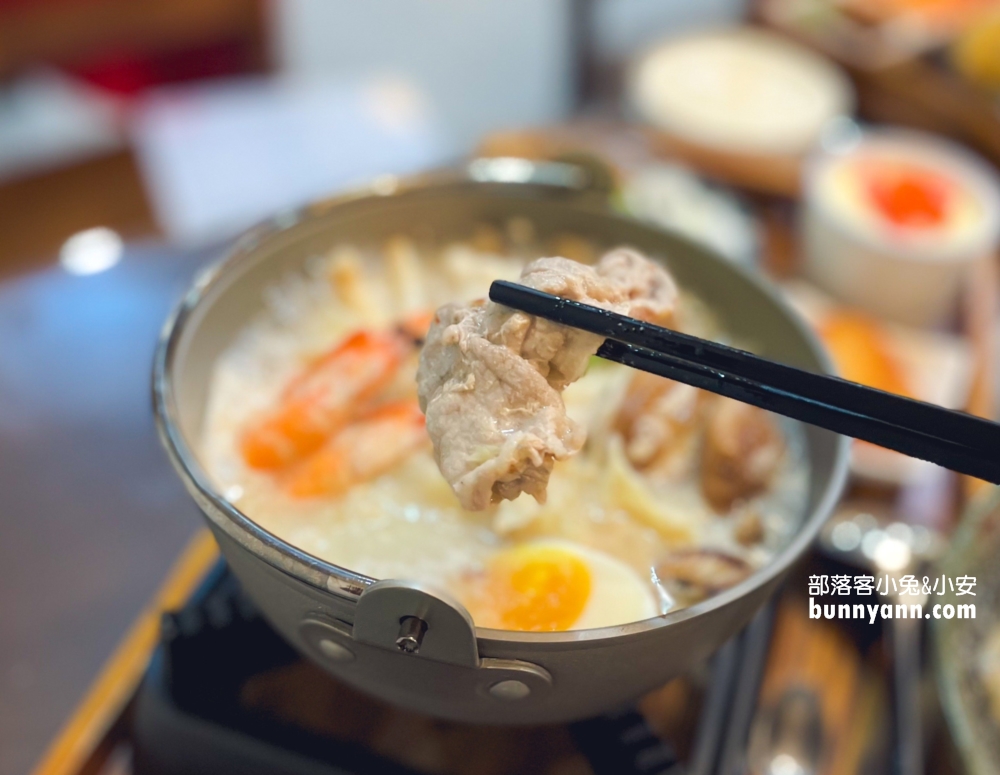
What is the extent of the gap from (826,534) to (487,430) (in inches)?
41.6

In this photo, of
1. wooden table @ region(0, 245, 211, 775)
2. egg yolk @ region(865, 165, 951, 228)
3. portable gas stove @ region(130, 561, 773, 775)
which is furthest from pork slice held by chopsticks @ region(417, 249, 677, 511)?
egg yolk @ region(865, 165, 951, 228)

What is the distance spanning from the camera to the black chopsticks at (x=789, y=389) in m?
0.76

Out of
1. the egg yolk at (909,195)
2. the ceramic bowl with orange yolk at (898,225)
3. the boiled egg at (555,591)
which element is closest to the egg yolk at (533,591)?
the boiled egg at (555,591)

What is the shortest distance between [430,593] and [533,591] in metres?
0.27

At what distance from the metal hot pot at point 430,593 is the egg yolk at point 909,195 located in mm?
1567

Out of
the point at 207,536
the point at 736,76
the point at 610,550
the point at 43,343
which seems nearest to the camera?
the point at 610,550

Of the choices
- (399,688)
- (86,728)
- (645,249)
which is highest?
(645,249)

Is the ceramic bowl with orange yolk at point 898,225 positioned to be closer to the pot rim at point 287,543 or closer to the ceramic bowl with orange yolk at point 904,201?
the ceramic bowl with orange yolk at point 904,201

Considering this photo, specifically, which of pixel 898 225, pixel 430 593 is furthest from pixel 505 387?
pixel 898 225

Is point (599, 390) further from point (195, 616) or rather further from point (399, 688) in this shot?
point (195, 616)

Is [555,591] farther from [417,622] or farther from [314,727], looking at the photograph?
[314,727]

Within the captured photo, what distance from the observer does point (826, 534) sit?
1605mm

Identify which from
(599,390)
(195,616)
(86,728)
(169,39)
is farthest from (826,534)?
(169,39)

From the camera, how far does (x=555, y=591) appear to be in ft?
3.33
